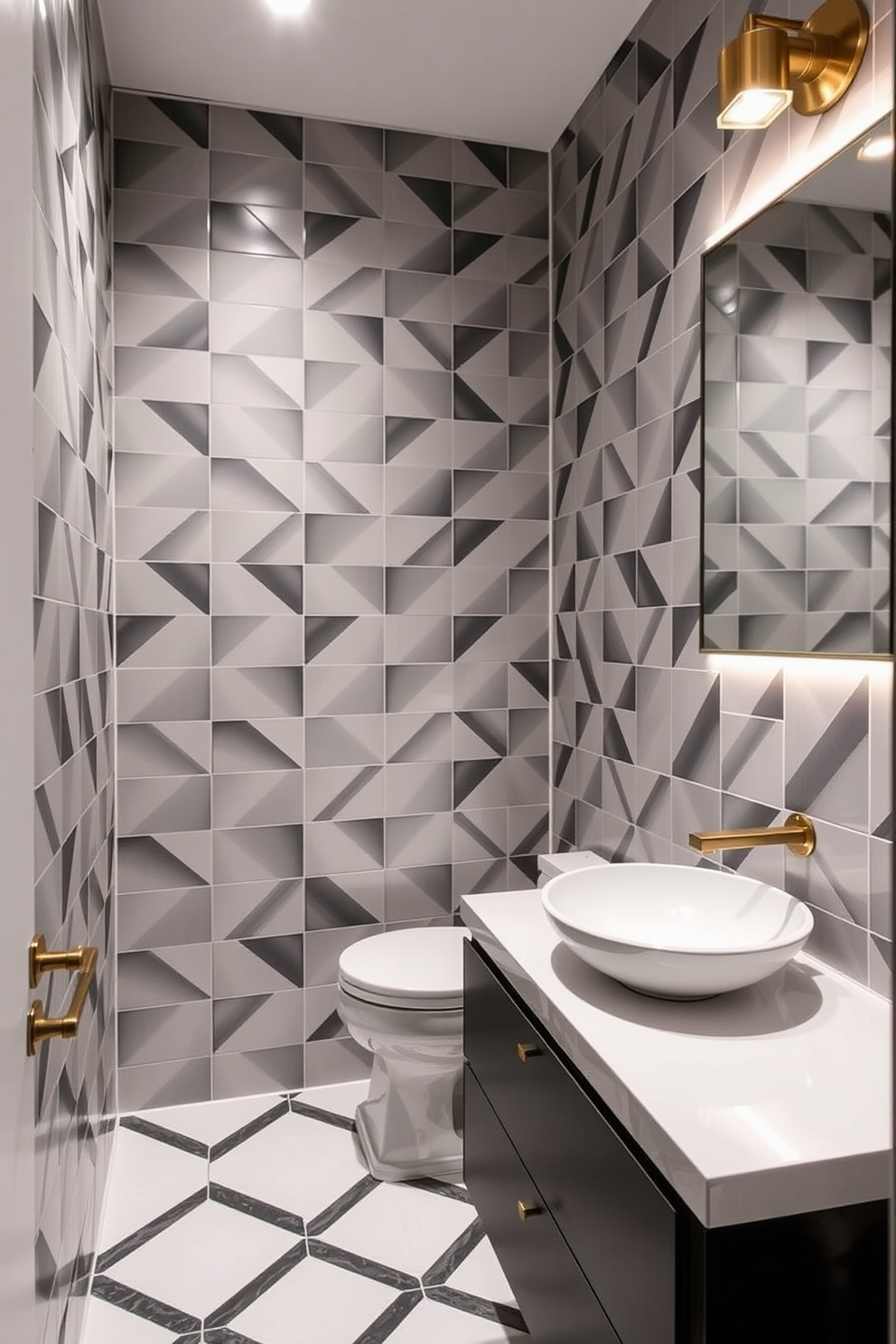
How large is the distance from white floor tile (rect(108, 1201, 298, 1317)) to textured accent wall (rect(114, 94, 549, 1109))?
53cm

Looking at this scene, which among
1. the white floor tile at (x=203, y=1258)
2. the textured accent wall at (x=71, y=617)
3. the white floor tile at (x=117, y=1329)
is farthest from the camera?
the white floor tile at (x=203, y=1258)

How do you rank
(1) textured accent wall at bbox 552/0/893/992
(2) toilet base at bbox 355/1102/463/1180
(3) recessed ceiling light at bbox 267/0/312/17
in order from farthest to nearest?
1. (2) toilet base at bbox 355/1102/463/1180
2. (3) recessed ceiling light at bbox 267/0/312/17
3. (1) textured accent wall at bbox 552/0/893/992

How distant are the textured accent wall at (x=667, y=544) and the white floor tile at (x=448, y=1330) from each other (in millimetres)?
943

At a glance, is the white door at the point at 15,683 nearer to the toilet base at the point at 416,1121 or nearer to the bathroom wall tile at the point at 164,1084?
the toilet base at the point at 416,1121

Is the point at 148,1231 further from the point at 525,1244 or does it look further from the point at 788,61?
the point at 788,61

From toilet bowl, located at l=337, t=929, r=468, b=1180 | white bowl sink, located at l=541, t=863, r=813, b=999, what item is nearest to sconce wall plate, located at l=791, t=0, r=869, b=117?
white bowl sink, located at l=541, t=863, r=813, b=999

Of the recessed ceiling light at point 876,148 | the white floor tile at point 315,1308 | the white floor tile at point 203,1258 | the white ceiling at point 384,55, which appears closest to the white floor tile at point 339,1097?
the white floor tile at point 203,1258

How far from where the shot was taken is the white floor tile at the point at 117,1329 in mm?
1596

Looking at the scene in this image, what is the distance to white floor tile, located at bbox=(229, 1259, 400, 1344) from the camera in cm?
161

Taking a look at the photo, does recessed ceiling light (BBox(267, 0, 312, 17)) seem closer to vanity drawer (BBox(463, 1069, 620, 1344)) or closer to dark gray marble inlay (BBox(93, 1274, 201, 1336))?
vanity drawer (BBox(463, 1069, 620, 1344))

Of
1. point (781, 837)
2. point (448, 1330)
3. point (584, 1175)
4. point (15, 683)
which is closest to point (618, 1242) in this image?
point (584, 1175)

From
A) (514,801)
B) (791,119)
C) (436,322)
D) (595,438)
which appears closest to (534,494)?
(595,438)

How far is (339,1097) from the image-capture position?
95.7 inches

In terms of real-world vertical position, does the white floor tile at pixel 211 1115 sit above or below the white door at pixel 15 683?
below
